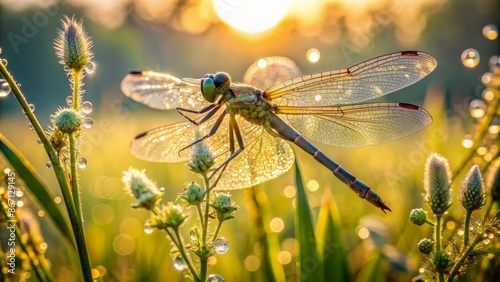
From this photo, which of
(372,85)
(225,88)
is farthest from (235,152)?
(372,85)

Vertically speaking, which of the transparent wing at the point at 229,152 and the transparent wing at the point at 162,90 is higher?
the transparent wing at the point at 162,90

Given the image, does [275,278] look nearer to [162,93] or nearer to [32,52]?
[162,93]

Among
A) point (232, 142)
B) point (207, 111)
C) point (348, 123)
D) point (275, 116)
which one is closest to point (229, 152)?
point (232, 142)

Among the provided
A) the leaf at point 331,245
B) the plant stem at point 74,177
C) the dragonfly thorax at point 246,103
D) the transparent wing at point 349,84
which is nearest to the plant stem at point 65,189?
the plant stem at point 74,177

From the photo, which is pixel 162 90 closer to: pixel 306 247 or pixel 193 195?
pixel 306 247

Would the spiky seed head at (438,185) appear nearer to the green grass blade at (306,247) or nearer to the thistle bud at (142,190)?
the thistle bud at (142,190)

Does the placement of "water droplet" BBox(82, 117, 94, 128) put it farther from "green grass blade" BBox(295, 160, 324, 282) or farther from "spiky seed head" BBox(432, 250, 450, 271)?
"spiky seed head" BBox(432, 250, 450, 271)

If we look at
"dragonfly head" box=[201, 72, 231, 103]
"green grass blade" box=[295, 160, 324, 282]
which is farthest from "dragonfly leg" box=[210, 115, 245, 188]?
"green grass blade" box=[295, 160, 324, 282]
